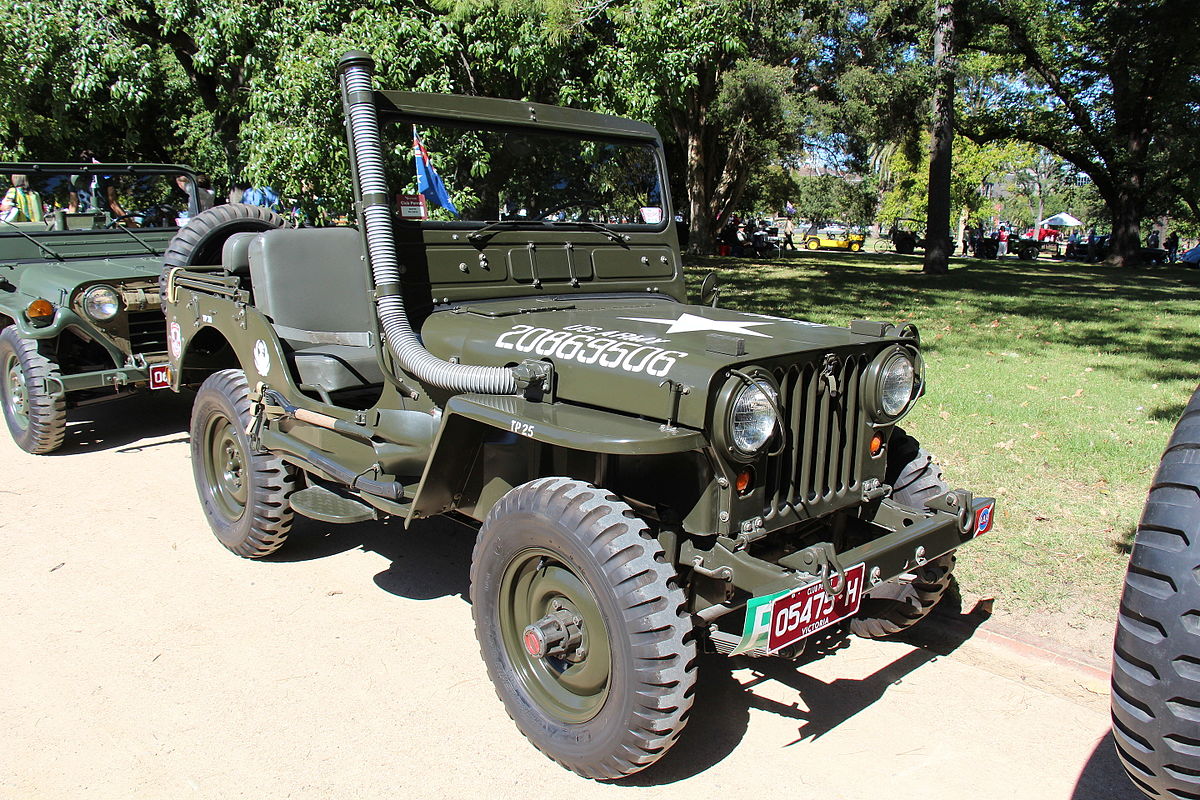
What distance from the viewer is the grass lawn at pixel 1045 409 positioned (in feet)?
14.0

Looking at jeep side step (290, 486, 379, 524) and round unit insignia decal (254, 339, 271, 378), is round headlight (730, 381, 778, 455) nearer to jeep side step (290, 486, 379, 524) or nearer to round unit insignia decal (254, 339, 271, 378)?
jeep side step (290, 486, 379, 524)

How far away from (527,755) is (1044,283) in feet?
59.2

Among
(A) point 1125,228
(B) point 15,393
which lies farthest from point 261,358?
(A) point 1125,228

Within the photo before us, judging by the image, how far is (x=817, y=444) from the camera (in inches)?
122

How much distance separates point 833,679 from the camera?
3.53m

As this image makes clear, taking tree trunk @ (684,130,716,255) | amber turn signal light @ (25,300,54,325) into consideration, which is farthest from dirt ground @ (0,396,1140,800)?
tree trunk @ (684,130,716,255)

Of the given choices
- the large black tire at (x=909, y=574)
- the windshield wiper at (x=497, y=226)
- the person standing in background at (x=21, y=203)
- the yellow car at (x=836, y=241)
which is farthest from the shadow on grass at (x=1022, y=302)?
the yellow car at (x=836, y=241)

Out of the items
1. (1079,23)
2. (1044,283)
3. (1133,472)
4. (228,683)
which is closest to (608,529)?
(228,683)

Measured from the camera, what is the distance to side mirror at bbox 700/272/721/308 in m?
4.46

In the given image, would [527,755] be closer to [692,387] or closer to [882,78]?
[692,387]

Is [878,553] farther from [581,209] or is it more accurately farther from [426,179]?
[426,179]

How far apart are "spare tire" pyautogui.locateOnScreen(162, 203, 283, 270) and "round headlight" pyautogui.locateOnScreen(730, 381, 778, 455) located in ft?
14.9

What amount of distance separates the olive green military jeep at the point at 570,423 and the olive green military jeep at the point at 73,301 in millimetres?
1936

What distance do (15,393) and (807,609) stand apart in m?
6.70
